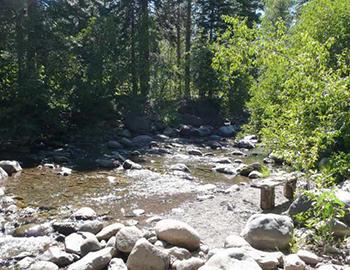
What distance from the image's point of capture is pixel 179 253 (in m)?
5.87

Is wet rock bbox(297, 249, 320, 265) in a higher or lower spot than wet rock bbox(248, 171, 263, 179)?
higher

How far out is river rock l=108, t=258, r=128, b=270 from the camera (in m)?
5.49

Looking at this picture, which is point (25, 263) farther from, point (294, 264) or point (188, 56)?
point (188, 56)

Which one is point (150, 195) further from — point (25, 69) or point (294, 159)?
point (25, 69)

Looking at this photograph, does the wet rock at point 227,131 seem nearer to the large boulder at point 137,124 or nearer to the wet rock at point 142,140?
the large boulder at point 137,124

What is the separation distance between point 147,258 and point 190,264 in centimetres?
55

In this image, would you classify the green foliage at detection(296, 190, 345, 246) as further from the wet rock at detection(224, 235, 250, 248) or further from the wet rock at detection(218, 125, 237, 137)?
the wet rock at detection(218, 125, 237, 137)

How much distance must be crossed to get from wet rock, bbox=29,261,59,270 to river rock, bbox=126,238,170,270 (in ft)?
3.28

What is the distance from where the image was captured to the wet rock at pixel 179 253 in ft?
19.2

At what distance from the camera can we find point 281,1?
36.2 meters

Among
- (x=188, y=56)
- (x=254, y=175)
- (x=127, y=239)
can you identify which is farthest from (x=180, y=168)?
(x=188, y=56)

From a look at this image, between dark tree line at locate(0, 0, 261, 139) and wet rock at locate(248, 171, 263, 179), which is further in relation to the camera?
dark tree line at locate(0, 0, 261, 139)

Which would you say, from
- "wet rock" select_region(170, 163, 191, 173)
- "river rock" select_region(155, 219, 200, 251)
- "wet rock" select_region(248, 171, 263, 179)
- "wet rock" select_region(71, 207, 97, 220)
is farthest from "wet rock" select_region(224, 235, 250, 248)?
"wet rock" select_region(170, 163, 191, 173)

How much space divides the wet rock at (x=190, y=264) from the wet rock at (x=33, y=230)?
2.76m
